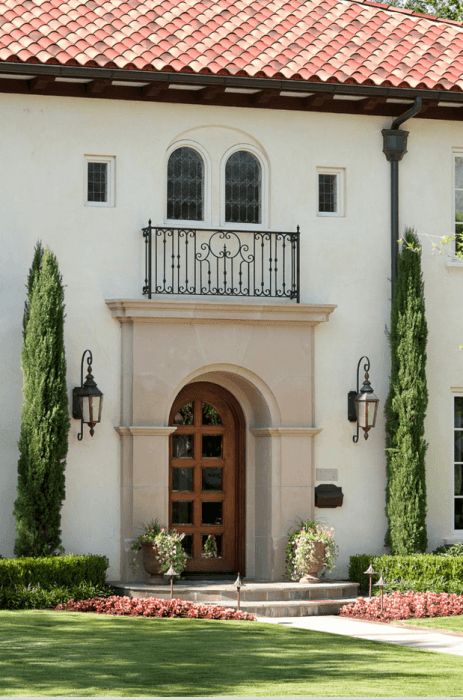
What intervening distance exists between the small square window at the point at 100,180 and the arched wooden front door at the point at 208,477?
296 centimetres

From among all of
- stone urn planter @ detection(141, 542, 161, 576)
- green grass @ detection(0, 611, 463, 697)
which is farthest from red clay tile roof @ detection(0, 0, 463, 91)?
green grass @ detection(0, 611, 463, 697)

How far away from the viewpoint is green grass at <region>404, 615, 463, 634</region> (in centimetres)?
1850

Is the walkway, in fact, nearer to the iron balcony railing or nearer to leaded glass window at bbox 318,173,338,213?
the iron balcony railing

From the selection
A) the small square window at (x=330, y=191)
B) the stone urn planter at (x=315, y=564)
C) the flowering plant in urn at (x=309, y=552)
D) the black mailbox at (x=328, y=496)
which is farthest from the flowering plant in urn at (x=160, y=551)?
the small square window at (x=330, y=191)

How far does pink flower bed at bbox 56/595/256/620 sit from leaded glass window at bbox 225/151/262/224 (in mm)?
5727

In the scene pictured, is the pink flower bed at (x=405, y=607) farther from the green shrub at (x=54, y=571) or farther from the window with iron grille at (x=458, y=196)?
the window with iron grille at (x=458, y=196)

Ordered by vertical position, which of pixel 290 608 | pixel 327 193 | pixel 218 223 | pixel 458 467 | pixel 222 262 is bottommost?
pixel 290 608

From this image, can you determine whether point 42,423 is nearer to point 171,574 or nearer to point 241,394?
point 171,574

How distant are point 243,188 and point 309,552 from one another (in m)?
5.14

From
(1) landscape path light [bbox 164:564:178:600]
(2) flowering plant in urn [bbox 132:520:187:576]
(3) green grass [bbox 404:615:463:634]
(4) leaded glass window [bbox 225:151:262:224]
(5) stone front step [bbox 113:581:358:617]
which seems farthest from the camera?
(4) leaded glass window [bbox 225:151:262:224]

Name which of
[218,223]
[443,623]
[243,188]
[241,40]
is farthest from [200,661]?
[241,40]

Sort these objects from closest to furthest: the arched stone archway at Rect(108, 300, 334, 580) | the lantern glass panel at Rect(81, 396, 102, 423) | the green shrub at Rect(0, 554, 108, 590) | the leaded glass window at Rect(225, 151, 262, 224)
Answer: the green shrub at Rect(0, 554, 108, 590) → the lantern glass panel at Rect(81, 396, 102, 423) → the arched stone archway at Rect(108, 300, 334, 580) → the leaded glass window at Rect(225, 151, 262, 224)

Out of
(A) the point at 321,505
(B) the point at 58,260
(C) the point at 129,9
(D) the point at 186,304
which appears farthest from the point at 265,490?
(C) the point at 129,9

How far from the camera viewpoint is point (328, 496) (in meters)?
22.4
